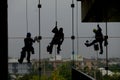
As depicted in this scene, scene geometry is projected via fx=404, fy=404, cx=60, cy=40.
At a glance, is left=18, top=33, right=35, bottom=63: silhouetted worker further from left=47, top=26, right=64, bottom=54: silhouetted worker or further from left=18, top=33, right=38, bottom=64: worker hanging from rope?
left=47, top=26, right=64, bottom=54: silhouetted worker

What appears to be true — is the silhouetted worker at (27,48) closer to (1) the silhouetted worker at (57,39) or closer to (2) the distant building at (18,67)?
(2) the distant building at (18,67)

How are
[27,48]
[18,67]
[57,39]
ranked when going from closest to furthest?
[27,48] → [57,39] → [18,67]

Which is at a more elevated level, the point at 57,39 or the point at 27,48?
the point at 57,39

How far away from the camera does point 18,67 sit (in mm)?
5348

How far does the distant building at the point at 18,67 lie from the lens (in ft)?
17.0

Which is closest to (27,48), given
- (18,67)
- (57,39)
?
(57,39)

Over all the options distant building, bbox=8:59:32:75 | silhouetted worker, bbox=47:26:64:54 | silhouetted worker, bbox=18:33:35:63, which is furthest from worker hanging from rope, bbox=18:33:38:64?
silhouetted worker, bbox=47:26:64:54

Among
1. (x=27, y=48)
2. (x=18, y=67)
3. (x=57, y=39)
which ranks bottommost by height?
(x=18, y=67)

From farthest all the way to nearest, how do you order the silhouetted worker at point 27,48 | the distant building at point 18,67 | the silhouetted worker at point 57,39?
the distant building at point 18,67, the silhouetted worker at point 57,39, the silhouetted worker at point 27,48

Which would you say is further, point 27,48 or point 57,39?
point 57,39

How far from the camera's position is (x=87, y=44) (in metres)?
5.41

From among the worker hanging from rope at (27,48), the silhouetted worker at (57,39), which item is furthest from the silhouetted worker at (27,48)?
the silhouetted worker at (57,39)

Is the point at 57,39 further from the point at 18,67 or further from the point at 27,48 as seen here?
the point at 18,67
